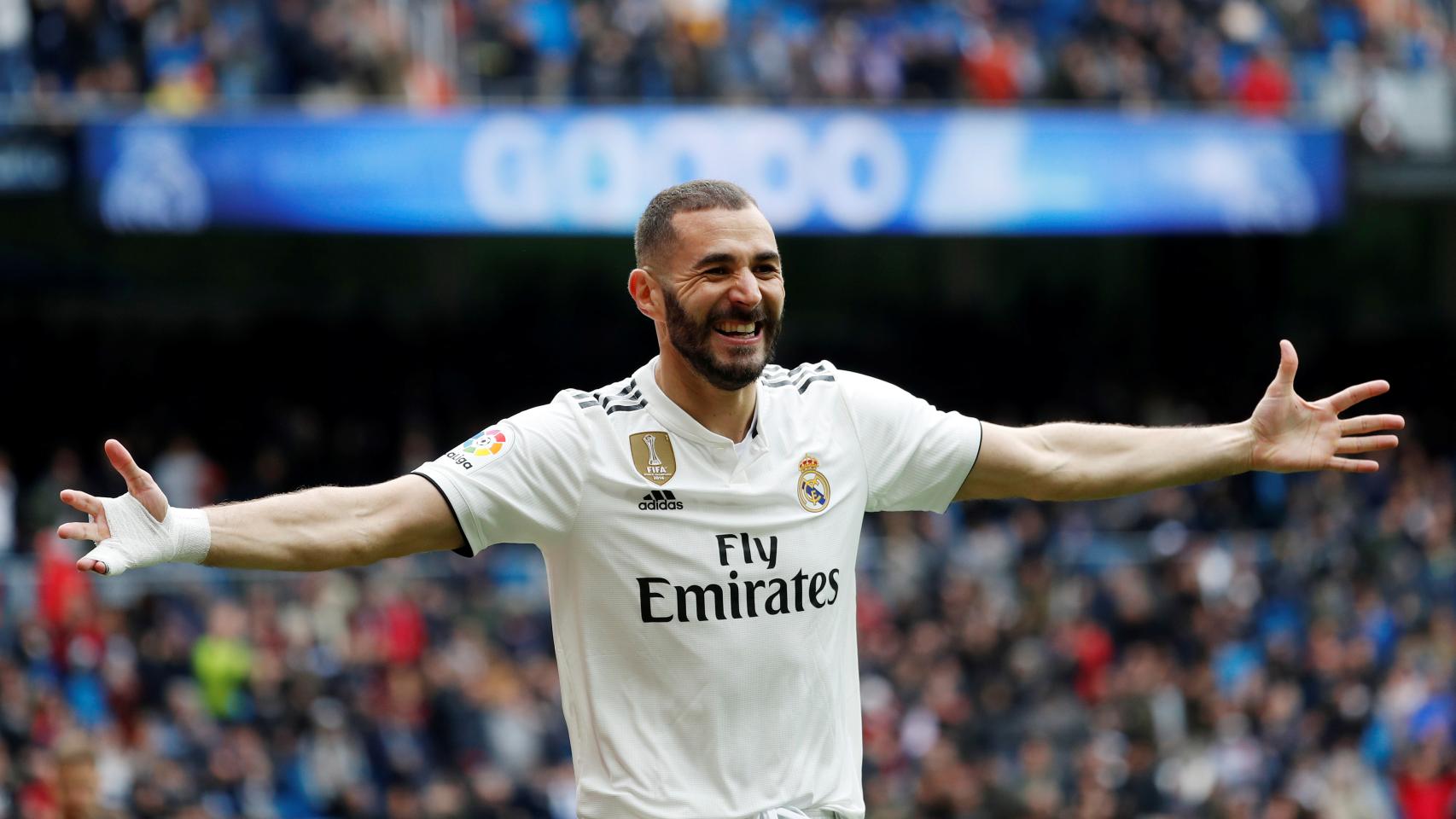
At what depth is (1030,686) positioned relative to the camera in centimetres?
1419

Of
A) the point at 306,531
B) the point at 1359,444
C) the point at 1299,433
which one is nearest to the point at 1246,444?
the point at 1299,433

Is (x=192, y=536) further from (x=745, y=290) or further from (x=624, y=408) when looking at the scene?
(x=745, y=290)

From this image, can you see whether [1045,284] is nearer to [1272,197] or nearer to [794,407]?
[1272,197]

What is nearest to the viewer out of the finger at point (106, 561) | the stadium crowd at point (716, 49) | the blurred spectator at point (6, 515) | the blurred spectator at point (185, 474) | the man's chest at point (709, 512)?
the finger at point (106, 561)

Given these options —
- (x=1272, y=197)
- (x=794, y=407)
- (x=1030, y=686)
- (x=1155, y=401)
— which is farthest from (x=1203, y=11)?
(x=794, y=407)

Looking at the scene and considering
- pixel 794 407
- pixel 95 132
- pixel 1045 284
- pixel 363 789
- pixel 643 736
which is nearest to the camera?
pixel 643 736

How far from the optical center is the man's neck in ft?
14.1

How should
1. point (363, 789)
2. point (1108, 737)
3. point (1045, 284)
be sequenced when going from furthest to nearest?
1. point (1045, 284)
2. point (1108, 737)
3. point (363, 789)

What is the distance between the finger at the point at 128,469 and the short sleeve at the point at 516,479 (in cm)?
56

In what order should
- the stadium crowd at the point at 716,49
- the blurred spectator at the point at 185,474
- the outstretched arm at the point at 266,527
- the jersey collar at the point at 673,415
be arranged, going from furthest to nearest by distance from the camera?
the blurred spectator at the point at 185,474 → the stadium crowd at the point at 716,49 → the jersey collar at the point at 673,415 → the outstretched arm at the point at 266,527

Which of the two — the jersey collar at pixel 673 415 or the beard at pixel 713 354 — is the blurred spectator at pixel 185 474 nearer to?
the jersey collar at pixel 673 415

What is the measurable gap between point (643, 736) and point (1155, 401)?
1728 cm

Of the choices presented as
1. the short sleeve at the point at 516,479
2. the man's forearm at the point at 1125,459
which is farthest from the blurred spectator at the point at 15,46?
the man's forearm at the point at 1125,459

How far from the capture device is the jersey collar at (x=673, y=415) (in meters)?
4.28
